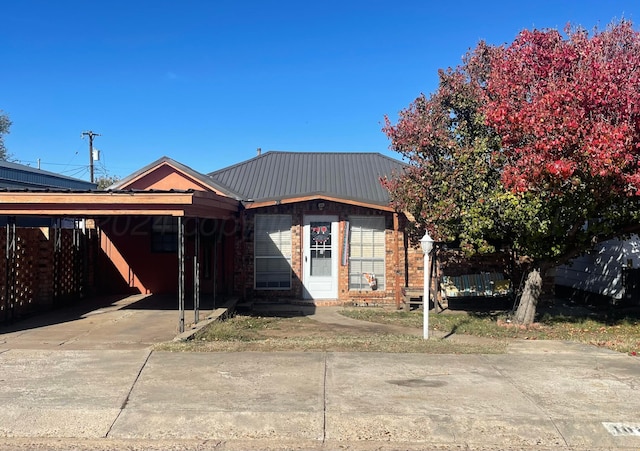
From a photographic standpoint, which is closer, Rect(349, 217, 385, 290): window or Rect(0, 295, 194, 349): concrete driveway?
Rect(0, 295, 194, 349): concrete driveway

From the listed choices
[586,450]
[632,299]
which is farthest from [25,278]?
[632,299]

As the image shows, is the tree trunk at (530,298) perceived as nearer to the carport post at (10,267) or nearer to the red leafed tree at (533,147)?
the red leafed tree at (533,147)

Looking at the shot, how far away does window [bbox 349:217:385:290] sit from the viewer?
13602 millimetres

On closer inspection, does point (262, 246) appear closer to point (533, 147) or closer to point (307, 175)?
point (307, 175)

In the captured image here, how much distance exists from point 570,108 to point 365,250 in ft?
22.7

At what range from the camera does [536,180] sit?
802 cm

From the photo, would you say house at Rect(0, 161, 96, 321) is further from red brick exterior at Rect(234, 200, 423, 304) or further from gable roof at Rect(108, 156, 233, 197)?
red brick exterior at Rect(234, 200, 423, 304)

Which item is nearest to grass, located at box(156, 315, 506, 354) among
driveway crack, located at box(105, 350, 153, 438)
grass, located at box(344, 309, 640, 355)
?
driveway crack, located at box(105, 350, 153, 438)

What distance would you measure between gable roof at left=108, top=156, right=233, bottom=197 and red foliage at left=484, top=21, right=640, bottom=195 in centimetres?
793

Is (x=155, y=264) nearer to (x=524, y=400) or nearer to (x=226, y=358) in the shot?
(x=226, y=358)

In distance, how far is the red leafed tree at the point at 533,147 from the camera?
24.3 ft

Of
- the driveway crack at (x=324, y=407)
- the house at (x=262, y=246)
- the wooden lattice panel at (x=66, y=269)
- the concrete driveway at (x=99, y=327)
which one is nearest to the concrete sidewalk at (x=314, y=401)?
the driveway crack at (x=324, y=407)

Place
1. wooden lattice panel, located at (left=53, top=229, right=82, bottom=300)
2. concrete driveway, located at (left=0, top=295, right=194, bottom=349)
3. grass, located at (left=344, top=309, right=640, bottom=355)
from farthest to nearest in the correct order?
1. wooden lattice panel, located at (left=53, top=229, right=82, bottom=300)
2. grass, located at (left=344, top=309, right=640, bottom=355)
3. concrete driveway, located at (left=0, top=295, right=194, bottom=349)

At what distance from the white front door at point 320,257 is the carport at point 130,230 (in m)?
1.82
